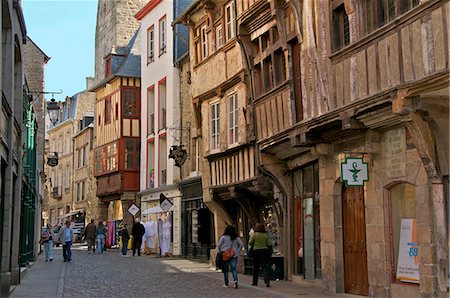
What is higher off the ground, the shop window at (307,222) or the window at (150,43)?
the window at (150,43)

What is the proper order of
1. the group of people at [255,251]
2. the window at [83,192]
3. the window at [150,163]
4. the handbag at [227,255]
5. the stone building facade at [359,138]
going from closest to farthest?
the stone building facade at [359,138] → the group of people at [255,251] → the handbag at [227,255] → the window at [150,163] → the window at [83,192]

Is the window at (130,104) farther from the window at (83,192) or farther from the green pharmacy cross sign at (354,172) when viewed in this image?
the green pharmacy cross sign at (354,172)

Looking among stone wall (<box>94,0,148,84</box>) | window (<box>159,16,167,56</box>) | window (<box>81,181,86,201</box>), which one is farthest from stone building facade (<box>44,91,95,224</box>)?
window (<box>159,16,167,56</box>)

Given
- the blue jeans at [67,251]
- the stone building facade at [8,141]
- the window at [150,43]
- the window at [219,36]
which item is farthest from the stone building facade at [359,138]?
the window at [150,43]

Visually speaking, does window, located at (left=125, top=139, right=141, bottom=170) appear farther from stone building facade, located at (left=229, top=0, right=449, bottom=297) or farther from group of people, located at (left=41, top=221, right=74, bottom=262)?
stone building facade, located at (left=229, top=0, right=449, bottom=297)

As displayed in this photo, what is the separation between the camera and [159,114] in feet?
104

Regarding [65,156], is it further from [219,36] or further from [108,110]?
Result: [219,36]

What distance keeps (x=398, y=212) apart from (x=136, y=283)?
692cm

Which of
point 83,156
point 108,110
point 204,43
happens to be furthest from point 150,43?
point 83,156

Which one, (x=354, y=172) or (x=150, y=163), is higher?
(x=150, y=163)

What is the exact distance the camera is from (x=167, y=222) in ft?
94.4

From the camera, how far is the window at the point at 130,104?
36812 mm

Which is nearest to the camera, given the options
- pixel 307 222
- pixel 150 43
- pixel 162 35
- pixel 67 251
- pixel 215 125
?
pixel 307 222

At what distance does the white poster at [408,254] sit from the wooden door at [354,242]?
4.38 ft
